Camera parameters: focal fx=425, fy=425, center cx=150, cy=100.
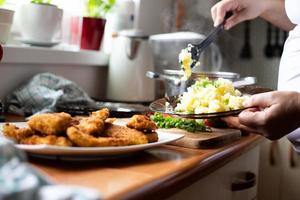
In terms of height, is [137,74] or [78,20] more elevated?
[78,20]

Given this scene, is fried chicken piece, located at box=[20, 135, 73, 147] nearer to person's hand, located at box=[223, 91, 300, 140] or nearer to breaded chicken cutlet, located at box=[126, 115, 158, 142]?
breaded chicken cutlet, located at box=[126, 115, 158, 142]

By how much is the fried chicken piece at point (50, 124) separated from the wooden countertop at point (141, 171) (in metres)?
0.05

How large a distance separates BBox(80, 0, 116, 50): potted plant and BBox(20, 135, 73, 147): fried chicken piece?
0.99 meters

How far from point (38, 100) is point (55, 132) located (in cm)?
61

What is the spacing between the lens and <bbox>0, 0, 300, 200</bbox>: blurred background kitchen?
135 centimetres

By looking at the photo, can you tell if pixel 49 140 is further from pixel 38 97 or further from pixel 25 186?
pixel 38 97

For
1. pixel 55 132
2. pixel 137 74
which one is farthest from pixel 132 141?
pixel 137 74

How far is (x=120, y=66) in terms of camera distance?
64.6 inches

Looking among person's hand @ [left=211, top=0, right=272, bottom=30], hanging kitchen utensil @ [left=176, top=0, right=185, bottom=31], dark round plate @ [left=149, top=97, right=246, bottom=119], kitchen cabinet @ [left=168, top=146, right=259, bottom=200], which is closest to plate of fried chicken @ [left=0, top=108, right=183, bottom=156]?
kitchen cabinet @ [left=168, top=146, right=259, bottom=200]

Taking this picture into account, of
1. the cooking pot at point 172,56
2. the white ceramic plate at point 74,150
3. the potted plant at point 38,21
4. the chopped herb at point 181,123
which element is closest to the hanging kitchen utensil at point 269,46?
the cooking pot at point 172,56

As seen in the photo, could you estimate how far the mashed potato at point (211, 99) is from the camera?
0.97 m

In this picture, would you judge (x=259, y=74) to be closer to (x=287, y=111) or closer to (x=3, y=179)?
(x=287, y=111)

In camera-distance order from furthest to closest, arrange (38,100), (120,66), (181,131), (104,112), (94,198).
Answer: (120,66) → (38,100) → (181,131) → (104,112) → (94,198)

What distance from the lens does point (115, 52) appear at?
5.41ft
